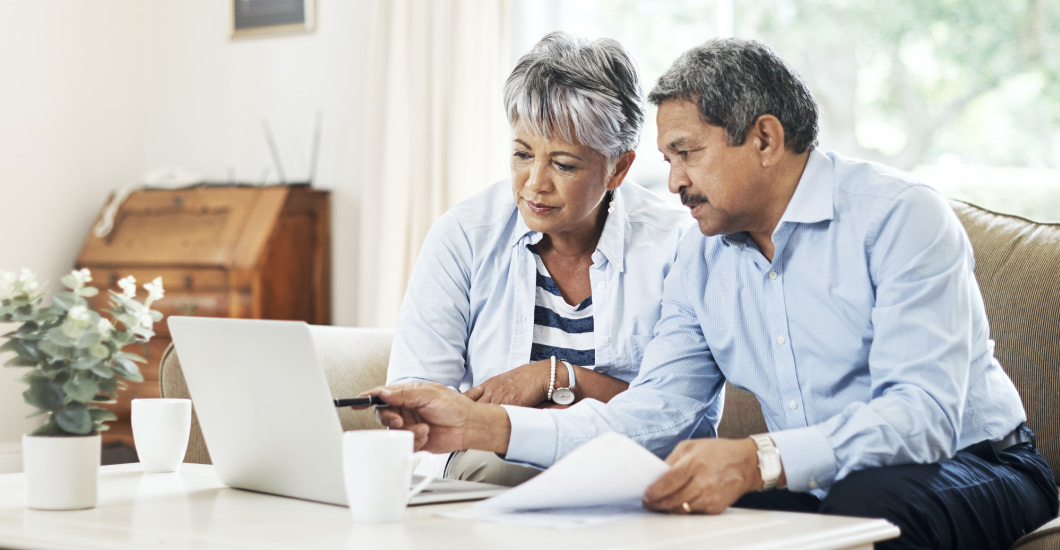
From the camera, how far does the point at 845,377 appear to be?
1483 mm

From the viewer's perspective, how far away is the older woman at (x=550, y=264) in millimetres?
1710

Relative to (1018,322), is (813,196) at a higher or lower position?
higher

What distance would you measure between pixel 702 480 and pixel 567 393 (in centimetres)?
58

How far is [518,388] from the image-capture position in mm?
1690

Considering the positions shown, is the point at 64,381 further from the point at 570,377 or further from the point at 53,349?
the point at 570,377

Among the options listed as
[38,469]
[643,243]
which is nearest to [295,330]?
[38,469]

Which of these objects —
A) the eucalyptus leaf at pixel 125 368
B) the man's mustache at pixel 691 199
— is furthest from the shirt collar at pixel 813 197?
the eucalyptus leaf at pixel 125 368

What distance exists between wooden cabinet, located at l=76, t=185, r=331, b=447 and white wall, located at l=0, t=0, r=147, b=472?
0.65ft

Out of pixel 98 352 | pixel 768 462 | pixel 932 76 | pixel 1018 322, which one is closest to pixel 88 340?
pixel 98 352

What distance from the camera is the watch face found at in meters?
1.70

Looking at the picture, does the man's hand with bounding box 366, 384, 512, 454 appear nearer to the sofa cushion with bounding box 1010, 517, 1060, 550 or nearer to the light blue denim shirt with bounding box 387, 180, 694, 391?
the light blue denim shirt with bounding box 387, 180, 694, 391

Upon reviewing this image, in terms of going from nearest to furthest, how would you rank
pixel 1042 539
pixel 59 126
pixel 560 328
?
1. pixel 1042 539
2. pixel 560 328
3. pixel 59 126

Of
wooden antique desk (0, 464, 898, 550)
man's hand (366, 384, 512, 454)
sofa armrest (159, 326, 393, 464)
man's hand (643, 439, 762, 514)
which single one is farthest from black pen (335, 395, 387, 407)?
sofa armrest (159, 326, 393, 464)

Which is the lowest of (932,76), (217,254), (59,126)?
(217,254)
